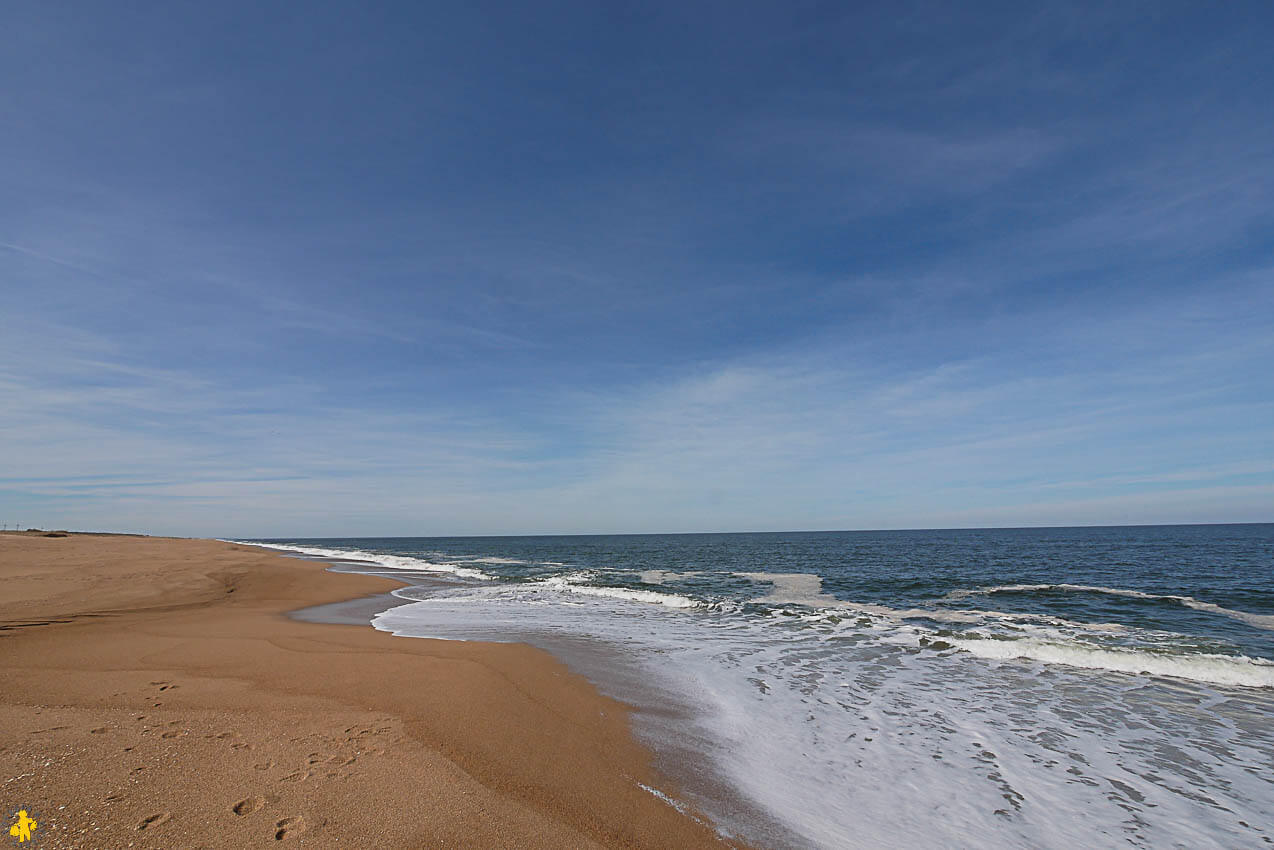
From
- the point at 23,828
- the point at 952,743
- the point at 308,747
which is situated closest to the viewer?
the point at 23,828

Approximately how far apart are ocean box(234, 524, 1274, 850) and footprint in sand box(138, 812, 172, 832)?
400 cm

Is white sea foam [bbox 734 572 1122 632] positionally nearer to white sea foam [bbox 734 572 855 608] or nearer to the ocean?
white sea foam [bbox 734 572 855 608]

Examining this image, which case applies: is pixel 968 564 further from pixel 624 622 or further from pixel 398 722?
pixel 398 722

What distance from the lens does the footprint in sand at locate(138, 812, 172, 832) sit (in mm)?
3961

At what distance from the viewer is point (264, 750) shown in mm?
5480

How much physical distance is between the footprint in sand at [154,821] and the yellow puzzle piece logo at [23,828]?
1.89ft

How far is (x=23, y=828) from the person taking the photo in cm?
378

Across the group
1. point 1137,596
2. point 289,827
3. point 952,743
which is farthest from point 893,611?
point 289,827

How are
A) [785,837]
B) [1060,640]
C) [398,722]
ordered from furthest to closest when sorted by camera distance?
[1060,640] → [398,722] → [785,837]

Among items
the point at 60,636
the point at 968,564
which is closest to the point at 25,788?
the point at 60,636

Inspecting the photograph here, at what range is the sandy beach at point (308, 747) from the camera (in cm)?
426

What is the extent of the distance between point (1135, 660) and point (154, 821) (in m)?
15.9

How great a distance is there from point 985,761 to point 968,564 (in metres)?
40.3

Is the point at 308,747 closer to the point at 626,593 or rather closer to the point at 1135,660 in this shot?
the point at 1135,660
